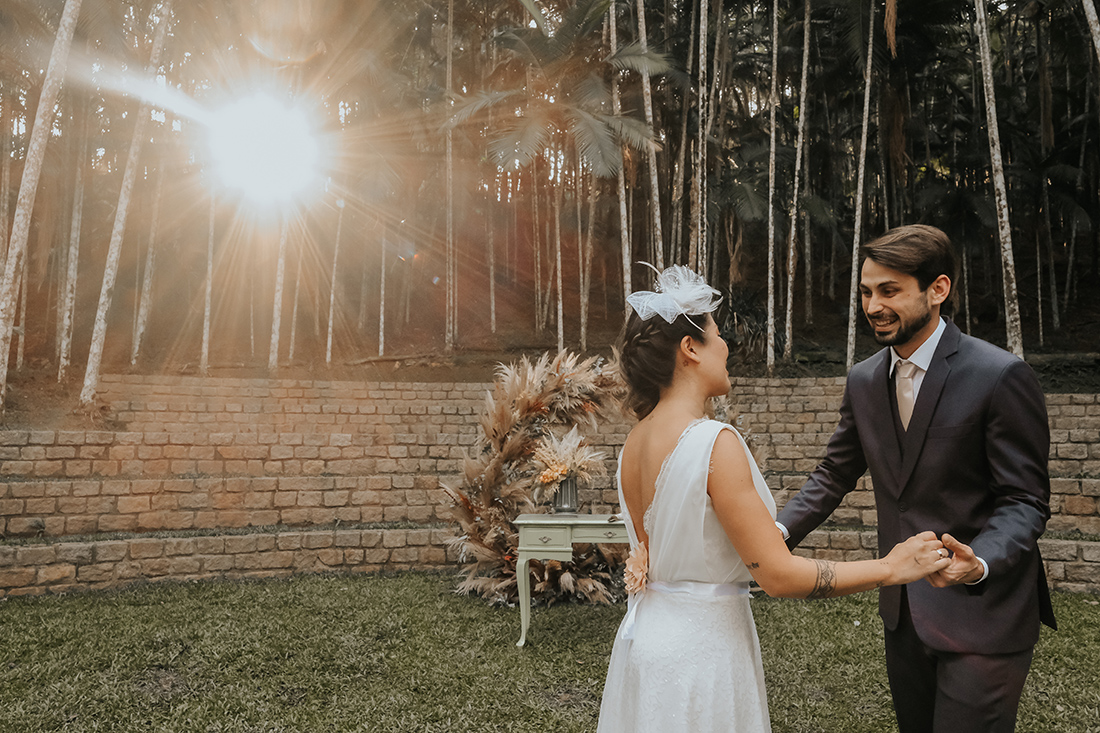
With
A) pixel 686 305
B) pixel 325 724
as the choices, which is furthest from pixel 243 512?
pixel 686 305

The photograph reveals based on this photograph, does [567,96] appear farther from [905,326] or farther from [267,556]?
[905,326]

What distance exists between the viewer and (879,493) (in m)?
1.91

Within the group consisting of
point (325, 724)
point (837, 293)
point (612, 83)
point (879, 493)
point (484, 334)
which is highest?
point (612, 83)

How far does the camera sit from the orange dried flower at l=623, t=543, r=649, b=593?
1.73 metres

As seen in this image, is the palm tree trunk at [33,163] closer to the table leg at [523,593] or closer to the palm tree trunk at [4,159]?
the palm tree trunk at [4,159]

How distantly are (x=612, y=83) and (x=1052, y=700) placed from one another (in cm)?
1424

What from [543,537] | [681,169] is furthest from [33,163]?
[681,169]

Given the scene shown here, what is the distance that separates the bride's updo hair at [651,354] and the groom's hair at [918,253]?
0.51 meters

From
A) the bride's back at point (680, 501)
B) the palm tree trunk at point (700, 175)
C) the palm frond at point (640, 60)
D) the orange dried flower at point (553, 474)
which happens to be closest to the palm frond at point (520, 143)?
the palm frond at point (640, 60)

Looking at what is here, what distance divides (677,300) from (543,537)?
3.59 metres

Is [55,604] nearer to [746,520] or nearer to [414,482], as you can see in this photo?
[414,482]

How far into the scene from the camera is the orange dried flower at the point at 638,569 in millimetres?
1733

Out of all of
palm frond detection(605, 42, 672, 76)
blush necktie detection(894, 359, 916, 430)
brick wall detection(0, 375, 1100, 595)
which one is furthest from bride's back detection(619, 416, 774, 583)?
palm frond detection(605, 42, 672, 76)

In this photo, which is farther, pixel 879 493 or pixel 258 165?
pixel 258 165
